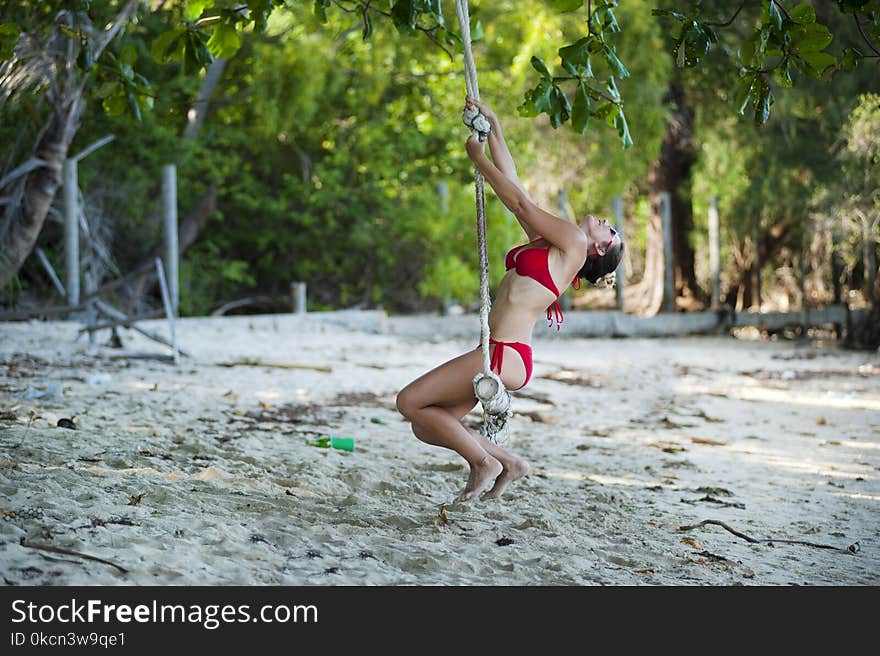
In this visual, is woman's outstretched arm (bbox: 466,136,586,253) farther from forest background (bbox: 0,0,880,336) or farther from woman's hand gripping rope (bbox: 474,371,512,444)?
forest background (bbox: 0,0,880,336)

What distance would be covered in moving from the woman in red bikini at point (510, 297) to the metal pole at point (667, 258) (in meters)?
10.7

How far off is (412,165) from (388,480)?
10.00 metres

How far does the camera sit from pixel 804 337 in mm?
12688

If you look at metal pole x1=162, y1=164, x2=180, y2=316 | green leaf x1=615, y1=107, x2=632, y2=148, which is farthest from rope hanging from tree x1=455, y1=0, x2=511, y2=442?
metal pole x1=162, y1=164, x2=180, y2=316

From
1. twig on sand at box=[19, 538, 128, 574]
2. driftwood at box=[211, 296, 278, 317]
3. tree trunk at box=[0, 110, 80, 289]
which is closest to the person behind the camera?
twig on sand at box=[19, 538, 128, 574]

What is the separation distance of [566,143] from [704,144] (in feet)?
6.92

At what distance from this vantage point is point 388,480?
13.7 feet

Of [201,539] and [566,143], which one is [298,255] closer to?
[566,143]

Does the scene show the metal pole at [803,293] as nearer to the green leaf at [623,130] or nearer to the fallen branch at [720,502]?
the fallen branch at [720,502]

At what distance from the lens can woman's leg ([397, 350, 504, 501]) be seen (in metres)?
3.47

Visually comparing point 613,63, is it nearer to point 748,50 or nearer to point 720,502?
point 748,50

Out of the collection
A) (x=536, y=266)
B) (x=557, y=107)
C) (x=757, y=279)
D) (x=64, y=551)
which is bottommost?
(x=64, y=551)

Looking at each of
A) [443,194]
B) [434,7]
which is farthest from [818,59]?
[443,194]

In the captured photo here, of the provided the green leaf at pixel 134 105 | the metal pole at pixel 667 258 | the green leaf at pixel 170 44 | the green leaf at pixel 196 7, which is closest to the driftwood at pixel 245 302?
the metal pole at pixel 667 258
